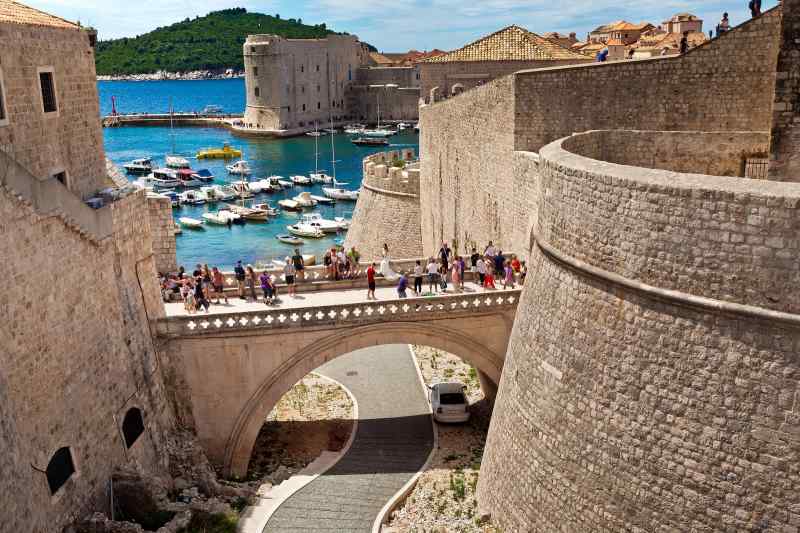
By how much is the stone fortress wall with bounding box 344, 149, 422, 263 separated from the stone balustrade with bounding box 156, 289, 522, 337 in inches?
536

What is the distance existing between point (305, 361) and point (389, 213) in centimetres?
1654

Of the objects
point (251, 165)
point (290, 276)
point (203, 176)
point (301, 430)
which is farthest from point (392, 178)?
point (251, 165)

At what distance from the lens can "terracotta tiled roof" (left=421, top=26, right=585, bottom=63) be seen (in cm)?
2942

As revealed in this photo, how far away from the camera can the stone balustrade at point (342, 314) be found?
1711 cm

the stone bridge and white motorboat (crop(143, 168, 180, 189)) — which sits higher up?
the stone bridge

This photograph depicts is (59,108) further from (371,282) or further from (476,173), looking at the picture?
(476,173)

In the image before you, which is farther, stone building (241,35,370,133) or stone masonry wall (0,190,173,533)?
stone building (241,35,370,133)

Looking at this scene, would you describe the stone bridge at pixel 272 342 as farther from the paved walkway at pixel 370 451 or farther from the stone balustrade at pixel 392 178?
the stone balustrade at pixel 392 178

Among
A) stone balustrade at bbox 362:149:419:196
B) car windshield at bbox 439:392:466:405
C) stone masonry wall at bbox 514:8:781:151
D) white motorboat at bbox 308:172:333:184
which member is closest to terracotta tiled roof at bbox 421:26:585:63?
stone balustrade at bbox 362:149:419:196

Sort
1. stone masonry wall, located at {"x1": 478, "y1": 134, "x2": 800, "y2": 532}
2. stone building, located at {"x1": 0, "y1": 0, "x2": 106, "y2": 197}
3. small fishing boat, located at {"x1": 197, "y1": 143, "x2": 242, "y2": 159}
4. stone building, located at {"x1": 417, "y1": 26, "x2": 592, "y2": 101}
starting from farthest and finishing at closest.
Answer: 1. small fishing boat, located at {"x1": 197, "y1": 143, "x2": 242, "y2": 159}
2. stone building, located at {"x1": 417, "y1": 26, "x2": 592, "y2": 101}
3. stone building, located at {"x1": 0, "y1": 0, "x2": 106, "y2": 197}
4. stone masonry wall, located at {"x1": 478, "y1": 134, "x2": 800, "y2": 532}

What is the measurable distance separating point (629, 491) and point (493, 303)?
7.75 m

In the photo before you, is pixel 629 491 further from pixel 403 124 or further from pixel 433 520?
pixel 403 124

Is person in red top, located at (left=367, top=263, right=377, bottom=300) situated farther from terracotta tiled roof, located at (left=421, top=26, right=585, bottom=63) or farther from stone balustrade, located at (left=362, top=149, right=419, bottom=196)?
stone balustrade, located at (left=362, top=149, right=419, bottom=196)

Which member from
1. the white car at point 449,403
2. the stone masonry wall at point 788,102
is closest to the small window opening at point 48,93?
the white car at point 449,403
